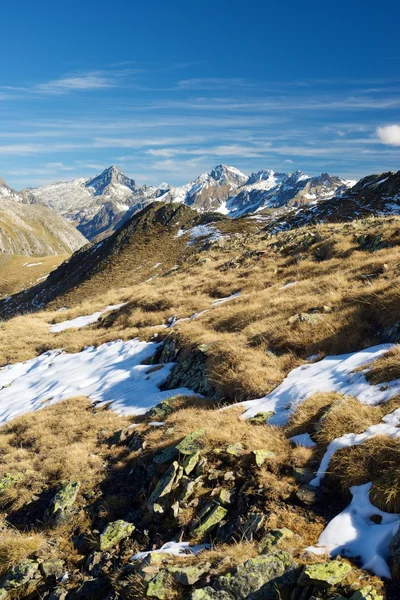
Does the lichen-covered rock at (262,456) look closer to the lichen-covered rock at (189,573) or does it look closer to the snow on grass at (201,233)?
the lichen-covered rock at (189,573)

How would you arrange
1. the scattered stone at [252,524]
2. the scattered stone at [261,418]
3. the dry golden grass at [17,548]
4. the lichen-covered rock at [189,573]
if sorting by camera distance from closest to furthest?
the lichen-covered rock at [189,573]
the scattered stone at [252,524]
the dry golden grass at [17,548]
the scattered stone at [261,418]

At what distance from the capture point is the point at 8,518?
803 centimetres

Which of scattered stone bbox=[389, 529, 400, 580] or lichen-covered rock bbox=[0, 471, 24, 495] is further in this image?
lichen-covered rock bbox=[0, 471, 24, 495]

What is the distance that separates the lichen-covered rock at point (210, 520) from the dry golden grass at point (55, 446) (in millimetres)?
3383

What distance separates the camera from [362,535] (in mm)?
5031

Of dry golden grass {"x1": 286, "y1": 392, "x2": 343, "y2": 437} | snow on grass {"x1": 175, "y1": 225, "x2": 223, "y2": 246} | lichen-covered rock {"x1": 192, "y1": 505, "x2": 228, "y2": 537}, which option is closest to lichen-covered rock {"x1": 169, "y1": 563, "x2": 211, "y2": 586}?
lichen-covered rock {"x1": 192, "y1": 505, "x2": 228, "y2": 537}

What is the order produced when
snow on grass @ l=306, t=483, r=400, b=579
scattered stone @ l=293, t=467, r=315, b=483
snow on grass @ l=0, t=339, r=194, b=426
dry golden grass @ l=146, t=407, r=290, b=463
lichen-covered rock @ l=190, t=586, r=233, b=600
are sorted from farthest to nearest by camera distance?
1. snow on grass @ l=0, t=339, r=194, b=426
2. dry golden grass @ l=146, t=407, r=290, b=463
3. scattered stone @ l=293, t=467, r=315, b=483
4. snow on grass @ l=306, t=483, r=400, b=579
5. lichen-covered rock @ l=190, t=586, r=233, b=600

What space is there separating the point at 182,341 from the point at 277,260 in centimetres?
1317

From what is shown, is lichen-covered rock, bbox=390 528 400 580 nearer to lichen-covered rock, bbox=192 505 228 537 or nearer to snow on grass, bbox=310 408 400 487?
snow on grass, bbox=310 408 400 487

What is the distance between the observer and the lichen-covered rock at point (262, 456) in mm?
6762

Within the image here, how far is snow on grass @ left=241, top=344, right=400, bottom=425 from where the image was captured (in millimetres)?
7730

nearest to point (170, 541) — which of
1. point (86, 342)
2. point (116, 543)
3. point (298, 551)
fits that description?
point (116, 543)

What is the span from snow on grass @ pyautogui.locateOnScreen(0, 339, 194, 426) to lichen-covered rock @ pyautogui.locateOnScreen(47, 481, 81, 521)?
145 inches

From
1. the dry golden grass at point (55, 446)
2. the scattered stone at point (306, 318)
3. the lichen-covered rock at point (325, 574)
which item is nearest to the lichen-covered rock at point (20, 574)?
the dry golden grass at point (55, 446)
